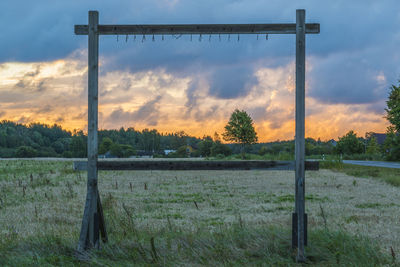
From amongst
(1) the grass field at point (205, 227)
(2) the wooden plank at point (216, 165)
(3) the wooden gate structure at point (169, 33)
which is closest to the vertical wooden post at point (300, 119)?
(3) the wooden gate structure at point (169, 33)

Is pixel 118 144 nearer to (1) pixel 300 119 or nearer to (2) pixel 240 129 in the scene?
(2) pixel 240 129

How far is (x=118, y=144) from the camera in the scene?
243 feet

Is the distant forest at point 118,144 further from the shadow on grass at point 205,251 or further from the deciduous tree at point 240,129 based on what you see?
the shadow on grass at point 205,251

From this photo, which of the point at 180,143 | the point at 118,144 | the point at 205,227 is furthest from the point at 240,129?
the point at 205,227

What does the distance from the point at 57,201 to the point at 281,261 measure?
8.82m

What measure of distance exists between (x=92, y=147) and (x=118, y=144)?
229ft

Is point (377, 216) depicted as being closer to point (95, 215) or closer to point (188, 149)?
point (95, 215)

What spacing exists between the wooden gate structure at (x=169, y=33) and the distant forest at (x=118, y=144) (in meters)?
43.1

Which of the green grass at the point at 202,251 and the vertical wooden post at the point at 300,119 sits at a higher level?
the vertical wooden post at the point at 300,119

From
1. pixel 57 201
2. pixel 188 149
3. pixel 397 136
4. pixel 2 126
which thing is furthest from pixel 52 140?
pixel 57 201

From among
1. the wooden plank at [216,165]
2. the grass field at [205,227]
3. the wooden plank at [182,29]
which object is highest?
the wooden plank at [182,29]

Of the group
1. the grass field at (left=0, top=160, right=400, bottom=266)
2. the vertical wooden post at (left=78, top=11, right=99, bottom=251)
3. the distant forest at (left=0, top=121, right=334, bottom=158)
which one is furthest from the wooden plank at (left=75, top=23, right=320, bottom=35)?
the distant forest at (left=0, top=121, right=334, bottom=158)

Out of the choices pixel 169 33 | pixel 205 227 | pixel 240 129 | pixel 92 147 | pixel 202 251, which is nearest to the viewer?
pixel 202 251

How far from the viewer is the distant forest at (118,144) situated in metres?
60.0
